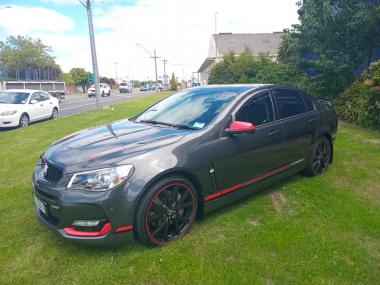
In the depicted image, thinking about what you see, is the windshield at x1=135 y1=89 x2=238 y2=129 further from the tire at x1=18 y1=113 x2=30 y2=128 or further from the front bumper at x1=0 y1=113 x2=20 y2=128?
the tire at x1=18 y1=113 x2=30 y2=128

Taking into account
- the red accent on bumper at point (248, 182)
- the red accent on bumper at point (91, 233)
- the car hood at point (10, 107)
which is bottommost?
the red accent on bumper at point (91, 233)

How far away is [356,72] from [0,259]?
12.2m

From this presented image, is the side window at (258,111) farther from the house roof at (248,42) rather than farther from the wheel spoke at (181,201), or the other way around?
the house roof at (248,42)

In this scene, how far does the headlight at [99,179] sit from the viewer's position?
2.78m

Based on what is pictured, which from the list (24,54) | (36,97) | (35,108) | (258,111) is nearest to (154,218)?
(258,111)

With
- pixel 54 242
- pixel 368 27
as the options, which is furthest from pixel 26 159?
pixel 368 27

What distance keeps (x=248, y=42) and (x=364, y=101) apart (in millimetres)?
28932

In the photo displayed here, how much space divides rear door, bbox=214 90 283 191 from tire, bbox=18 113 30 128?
10.3m

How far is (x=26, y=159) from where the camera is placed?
252 inches

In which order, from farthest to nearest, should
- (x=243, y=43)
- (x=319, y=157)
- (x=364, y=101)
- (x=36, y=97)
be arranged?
(x=243, y=43)
(x=36, y=97)
(x=364, y=101)
(x=319, y=157)

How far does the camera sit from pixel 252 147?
148 inches

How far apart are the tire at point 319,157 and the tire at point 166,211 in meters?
2.36

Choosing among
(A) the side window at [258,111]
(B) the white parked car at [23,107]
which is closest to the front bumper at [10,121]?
(B) the white parked car at [23,107]

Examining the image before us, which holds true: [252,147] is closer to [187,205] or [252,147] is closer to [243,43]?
[187,205]
